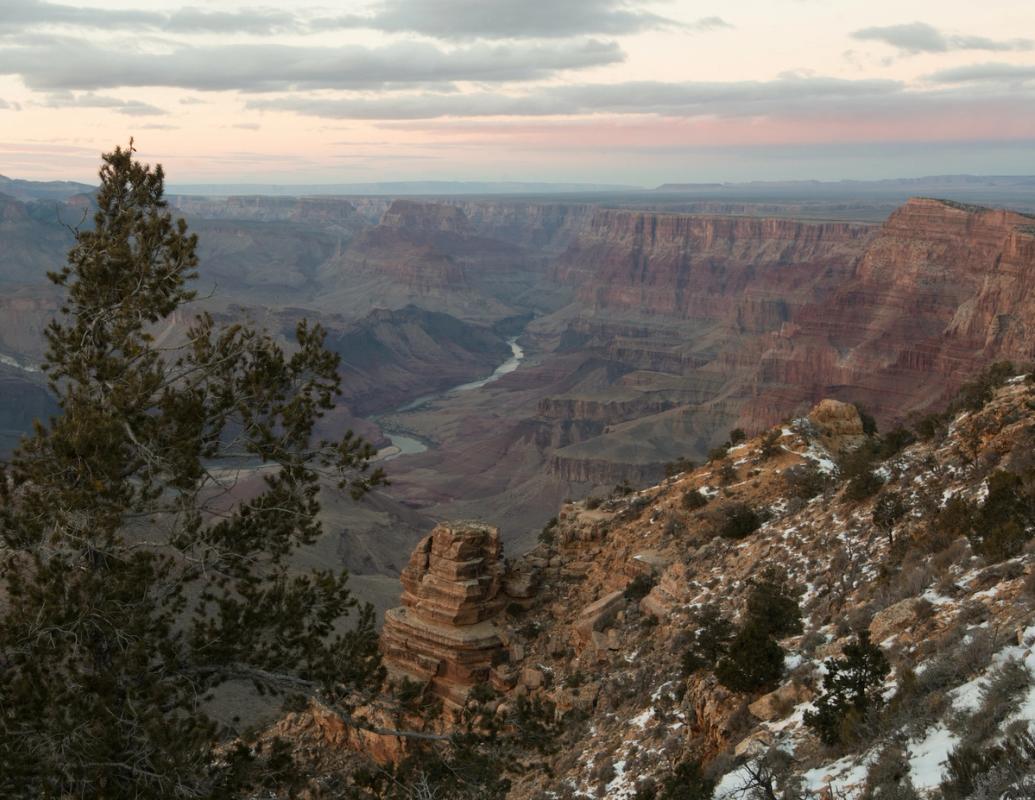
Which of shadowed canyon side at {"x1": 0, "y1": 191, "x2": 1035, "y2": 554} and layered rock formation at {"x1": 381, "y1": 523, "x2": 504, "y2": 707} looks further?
shadowed canyon side at {"x1": 0, "y1": 191, "x2": 1035, "y2": 554}

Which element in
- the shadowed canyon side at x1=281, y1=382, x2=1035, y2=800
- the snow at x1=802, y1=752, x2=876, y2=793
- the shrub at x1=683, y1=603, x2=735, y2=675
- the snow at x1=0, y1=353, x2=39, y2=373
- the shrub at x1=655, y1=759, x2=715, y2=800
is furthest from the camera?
the snow at x1=0, y1=353, x2=39, y2=373

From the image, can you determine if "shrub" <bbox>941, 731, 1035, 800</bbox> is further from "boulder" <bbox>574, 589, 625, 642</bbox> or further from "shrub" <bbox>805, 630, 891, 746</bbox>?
"boulder" <bbox>574, 589, 625, 642</bbox>

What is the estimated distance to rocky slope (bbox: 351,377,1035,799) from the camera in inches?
430

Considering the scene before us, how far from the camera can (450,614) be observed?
75.3ft

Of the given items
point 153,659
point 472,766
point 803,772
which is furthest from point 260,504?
point 803,772

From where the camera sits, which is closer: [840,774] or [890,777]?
[890,777]

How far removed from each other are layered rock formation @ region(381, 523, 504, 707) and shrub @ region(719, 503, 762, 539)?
5.63 m

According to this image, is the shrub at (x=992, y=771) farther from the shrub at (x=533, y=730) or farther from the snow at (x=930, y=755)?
the shrub at (x=533, y=730)

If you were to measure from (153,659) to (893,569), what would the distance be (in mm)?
12792

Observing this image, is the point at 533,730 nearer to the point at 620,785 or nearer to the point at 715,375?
the point at 620,785

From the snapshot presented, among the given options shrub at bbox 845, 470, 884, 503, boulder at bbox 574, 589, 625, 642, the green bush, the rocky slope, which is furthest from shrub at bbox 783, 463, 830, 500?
boulder at bbox 574, 589, 625, 642

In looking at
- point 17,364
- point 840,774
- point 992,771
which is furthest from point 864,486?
point 17,364

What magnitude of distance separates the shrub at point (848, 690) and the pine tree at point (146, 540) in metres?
6.32

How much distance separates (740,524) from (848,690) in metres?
11.0
